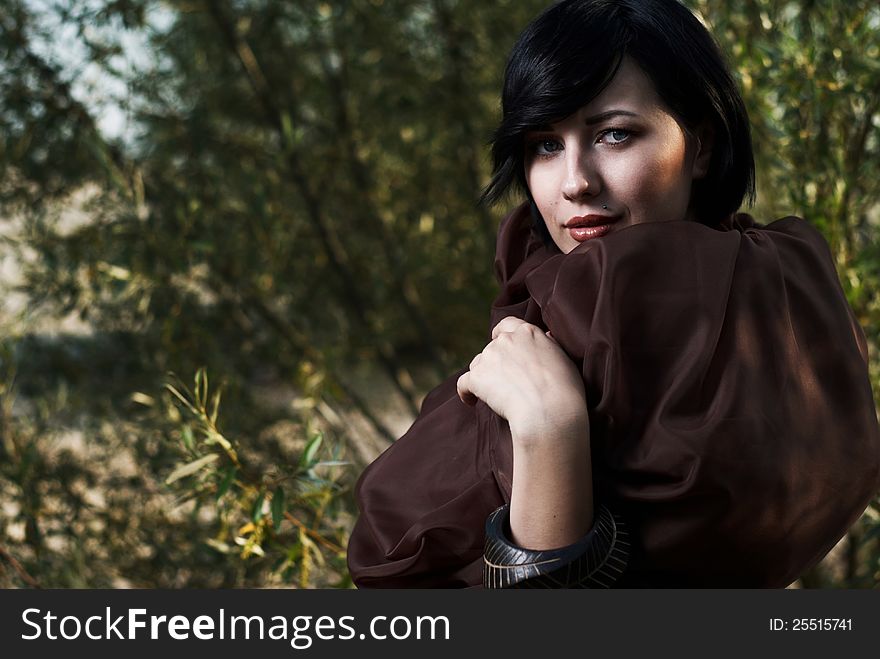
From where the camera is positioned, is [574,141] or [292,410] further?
[292,410]

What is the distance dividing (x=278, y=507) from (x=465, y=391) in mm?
679

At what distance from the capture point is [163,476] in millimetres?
3070

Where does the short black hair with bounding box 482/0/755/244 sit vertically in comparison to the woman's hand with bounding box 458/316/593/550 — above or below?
above

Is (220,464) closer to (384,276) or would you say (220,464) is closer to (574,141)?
(574,141)

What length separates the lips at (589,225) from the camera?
3.86ft

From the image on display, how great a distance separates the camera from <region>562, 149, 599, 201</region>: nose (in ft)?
3.78

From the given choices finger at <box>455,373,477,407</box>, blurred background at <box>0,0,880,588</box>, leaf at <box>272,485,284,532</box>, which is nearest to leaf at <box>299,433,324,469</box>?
leaf at <box>272,485,284,532</box>

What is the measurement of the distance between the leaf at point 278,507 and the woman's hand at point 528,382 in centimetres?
70

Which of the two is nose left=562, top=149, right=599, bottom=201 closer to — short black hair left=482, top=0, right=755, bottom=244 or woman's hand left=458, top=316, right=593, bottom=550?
short black hair left=482, top=0, right=755, bottom=244

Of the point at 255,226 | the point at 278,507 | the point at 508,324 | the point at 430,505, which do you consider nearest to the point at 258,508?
the point at 278,507

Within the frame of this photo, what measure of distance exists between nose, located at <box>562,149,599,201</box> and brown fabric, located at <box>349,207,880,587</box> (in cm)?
8

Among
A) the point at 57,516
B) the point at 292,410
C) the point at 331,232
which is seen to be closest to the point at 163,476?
the point at 57,516

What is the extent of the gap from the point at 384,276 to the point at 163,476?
3.88 ft

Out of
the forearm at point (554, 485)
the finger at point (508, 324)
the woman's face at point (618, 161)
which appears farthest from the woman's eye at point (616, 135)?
the forearm at point (554, 485)
